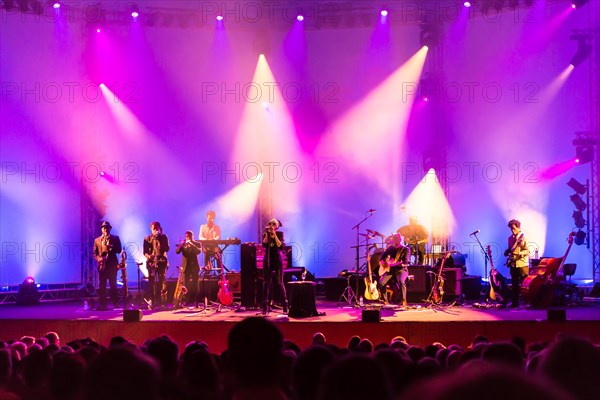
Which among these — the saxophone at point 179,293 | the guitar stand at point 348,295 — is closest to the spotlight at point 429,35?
the guitar stand at point 348,295

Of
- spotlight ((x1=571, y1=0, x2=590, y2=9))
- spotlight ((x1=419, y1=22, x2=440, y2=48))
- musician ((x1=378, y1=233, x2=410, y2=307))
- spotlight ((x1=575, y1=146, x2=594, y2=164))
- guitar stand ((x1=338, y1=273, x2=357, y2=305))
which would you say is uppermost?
spotlight ((x1=571, y1=0, x2=590, y2=9))

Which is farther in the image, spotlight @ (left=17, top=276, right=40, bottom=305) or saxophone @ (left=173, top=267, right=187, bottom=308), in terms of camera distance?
spotlight @ (left=17, top=276, right=40, bottom=305)

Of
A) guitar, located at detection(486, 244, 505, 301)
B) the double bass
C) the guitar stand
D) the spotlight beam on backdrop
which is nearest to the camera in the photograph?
the double bass

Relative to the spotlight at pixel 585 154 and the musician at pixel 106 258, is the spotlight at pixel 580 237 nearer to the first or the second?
the spotlight at pixel 585 154

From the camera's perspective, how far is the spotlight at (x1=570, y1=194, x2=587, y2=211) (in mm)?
16281

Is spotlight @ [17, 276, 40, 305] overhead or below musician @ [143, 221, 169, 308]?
below

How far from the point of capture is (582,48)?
16422mm

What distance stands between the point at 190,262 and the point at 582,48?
11.1 metres

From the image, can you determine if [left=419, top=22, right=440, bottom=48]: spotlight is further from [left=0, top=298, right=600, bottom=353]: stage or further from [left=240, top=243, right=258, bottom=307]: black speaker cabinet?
[left=0, top=298, right=600, bottom=353]: stage

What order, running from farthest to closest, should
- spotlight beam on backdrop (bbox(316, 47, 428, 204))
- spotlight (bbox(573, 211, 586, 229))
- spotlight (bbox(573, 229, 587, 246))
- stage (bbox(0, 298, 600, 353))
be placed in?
spotlight beam on backdrop (bbox(316, 47, 428, 204))
spotlight (bbox(573, 211, 586, 229))
spotlight (bbox(573, 229, 587, 246))
stage (bbox(0, 298, 600, 353))

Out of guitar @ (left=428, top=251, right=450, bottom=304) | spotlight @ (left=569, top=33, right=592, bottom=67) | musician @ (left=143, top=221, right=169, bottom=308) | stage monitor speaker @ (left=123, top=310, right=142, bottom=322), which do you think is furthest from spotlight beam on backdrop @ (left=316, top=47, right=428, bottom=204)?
stage monitor speaker @ (left=123, top=310, right=142, bottom=322)

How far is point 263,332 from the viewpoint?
2.60m

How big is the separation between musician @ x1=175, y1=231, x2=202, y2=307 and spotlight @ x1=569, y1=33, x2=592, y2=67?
419 inches

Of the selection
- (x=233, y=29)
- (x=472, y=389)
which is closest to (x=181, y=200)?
(x=233, y=29)
